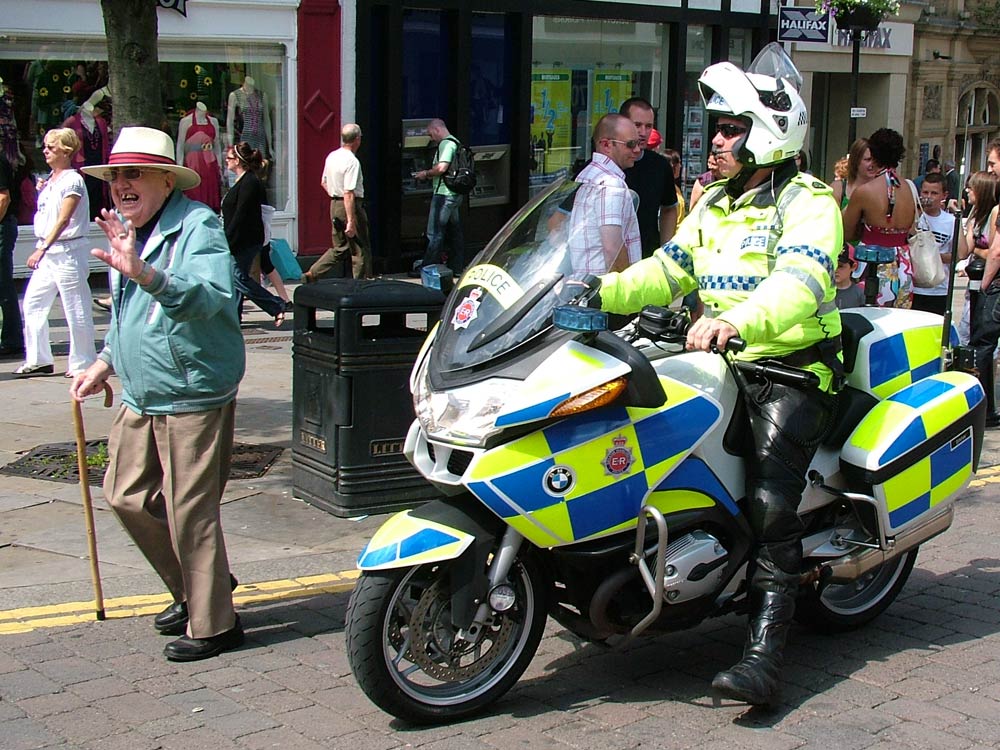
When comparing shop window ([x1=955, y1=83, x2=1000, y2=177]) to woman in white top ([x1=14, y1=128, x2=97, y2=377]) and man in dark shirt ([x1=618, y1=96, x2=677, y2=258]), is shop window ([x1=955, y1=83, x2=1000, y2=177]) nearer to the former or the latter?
man in dark shirt ([x1=618, y1=96, x2=677, y2=258])

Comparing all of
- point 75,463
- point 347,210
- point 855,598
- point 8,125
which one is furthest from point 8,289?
point 855,598

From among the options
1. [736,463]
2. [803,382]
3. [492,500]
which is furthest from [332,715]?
[803,382]

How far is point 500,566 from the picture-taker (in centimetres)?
429

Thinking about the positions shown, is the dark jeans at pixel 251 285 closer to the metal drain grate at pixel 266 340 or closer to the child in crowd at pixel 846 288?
the metal drain grate at pixel 266 340

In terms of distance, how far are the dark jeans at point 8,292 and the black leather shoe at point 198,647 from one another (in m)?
6.88

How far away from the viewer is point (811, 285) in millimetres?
4371

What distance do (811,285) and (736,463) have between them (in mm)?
682

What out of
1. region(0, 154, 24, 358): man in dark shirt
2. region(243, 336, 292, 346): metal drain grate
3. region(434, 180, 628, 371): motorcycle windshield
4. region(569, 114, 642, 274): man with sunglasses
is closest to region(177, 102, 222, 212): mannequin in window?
region(243, 336, 292, 346): metal drain grate

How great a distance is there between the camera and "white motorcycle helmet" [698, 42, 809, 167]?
460 centimetres

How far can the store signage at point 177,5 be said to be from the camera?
15531 mm

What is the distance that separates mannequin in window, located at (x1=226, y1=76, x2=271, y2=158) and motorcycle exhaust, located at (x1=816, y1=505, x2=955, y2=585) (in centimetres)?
1286

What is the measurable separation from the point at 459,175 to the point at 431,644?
12655 millimetres

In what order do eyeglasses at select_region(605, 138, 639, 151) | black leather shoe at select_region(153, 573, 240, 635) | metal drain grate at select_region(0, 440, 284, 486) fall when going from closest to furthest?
black leather shoe at select_region(153, 573, 240, 635), eyeglasses at select_region(605, 138, 639, 151), metal drain grate at select_region(0, 440, 284, 486)

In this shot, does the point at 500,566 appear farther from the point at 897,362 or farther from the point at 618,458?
the point at 897,362
